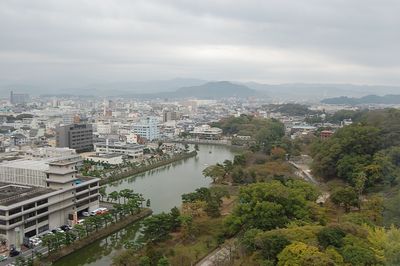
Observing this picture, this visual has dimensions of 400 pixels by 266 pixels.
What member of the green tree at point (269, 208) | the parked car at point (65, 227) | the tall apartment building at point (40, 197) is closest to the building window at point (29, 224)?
the tall apartment building at point (40, 197)

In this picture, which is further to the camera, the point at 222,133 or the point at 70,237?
the point at 222,133

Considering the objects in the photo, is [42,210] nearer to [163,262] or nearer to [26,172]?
[26,172]

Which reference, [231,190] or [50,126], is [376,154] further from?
[50,126]

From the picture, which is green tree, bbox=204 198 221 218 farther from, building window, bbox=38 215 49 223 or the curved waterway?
building window, bbox=38 215 49 223

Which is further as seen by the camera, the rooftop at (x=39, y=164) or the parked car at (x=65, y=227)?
the rooftop at (x=39, y=164)

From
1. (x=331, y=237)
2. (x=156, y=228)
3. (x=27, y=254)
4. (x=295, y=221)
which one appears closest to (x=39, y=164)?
(x=27, y=254)

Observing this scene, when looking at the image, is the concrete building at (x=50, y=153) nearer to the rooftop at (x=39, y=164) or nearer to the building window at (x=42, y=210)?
the rooftop at (x=39, y=164)

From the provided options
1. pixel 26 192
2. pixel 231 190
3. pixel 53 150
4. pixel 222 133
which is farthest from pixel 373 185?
pixel 222 133
